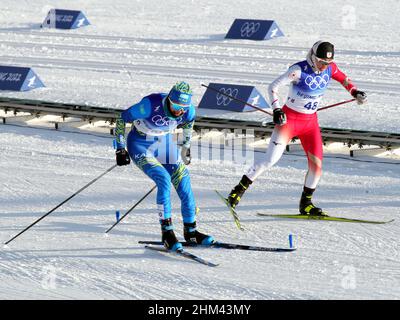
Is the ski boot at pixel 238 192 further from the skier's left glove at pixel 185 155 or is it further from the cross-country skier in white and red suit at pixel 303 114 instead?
the skier's left glove at pixel 185 155

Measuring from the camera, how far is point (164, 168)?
10.4 m

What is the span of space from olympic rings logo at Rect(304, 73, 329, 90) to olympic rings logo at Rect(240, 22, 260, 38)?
13.8 metres

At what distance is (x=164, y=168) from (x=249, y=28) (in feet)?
49.6

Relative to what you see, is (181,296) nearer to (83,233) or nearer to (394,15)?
(83,233)

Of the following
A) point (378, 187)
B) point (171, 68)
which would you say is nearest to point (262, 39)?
point (171, 68)

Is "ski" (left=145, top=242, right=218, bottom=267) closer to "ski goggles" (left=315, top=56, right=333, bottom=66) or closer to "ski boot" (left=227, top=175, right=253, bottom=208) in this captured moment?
"ski boot" (left=227, top=175, right=253, bottom=208)

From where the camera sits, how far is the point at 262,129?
15.3 metres

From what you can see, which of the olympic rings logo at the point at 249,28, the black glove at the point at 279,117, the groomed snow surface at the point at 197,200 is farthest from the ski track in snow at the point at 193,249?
the olympic rings logo at the point at 249,28

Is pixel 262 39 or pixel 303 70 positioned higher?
pixel 303 70

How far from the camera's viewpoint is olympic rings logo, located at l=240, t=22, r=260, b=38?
2499 cm

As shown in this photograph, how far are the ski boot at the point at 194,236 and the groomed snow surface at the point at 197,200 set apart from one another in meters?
0.12

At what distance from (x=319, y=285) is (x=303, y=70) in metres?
3.03

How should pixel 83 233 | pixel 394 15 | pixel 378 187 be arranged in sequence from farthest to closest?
pixel 394 15
pixel 378 187
pixel 83 233

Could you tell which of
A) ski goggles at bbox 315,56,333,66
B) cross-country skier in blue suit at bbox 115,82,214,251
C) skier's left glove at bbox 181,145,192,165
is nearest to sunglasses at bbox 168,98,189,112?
cross-country skier in blue suit at bbox 115,82,214,251
